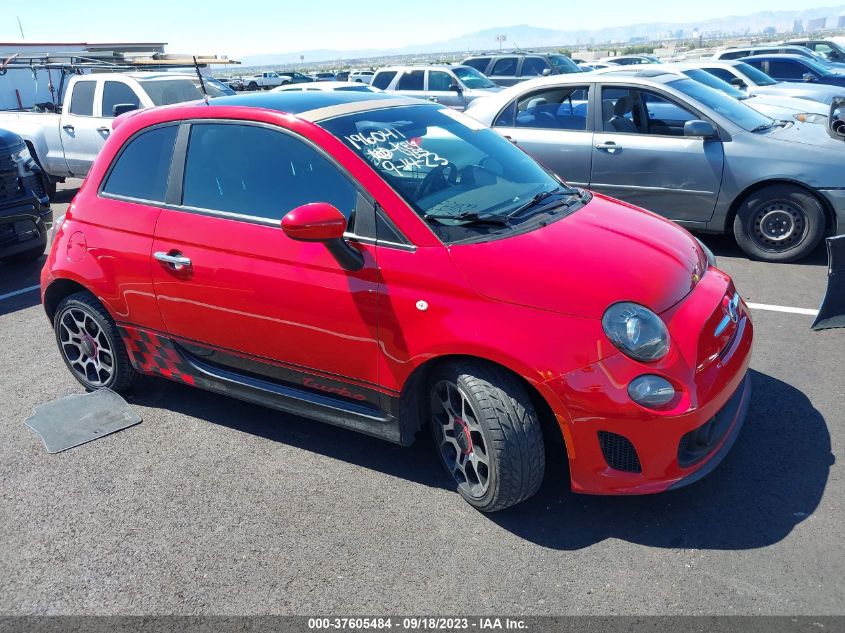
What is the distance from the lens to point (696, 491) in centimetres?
328

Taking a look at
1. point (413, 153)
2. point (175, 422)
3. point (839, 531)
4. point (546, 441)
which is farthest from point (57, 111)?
point (839, 531)

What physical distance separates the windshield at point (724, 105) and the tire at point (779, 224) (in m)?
0.72

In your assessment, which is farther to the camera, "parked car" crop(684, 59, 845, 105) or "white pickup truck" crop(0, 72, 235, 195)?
"parked car" crop(684, 59, 845, 105)

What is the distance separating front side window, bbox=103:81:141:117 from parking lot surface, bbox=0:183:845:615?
25.2 feet

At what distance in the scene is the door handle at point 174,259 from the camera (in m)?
3.69

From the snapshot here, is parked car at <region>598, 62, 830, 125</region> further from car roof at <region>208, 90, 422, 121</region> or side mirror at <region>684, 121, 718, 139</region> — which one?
car roof at <region>208, 90, 422, 121</region>

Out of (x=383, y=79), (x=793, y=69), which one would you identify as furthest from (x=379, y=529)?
(x=793, y=69)

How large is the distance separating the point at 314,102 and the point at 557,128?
4205mm

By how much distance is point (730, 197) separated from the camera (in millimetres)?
6516

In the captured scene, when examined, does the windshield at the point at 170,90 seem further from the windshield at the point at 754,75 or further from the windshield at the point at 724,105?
the windshield at the point at 754,75

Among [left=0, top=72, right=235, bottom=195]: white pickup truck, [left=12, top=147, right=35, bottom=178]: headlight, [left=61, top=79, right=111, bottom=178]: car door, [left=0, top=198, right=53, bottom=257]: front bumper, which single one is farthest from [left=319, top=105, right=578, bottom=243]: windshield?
[left=61, top=79, right=111, bottom=178]: car door

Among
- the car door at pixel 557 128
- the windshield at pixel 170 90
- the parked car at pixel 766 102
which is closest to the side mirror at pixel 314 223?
the car door at pixel 557 128

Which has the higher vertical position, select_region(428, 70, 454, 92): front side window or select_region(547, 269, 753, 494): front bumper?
select_region(428, 70, 454, 92): front side window

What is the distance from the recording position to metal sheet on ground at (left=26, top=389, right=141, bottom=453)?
4.05 meters
